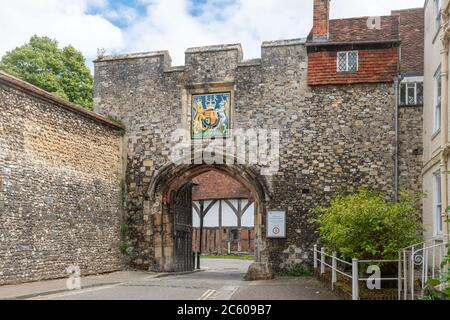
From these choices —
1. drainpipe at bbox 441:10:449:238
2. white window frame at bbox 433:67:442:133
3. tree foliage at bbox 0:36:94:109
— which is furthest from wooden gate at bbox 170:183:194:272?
tree foliage at bbox 0:36:94:109

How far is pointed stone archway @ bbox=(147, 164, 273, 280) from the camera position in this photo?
56.3 ft

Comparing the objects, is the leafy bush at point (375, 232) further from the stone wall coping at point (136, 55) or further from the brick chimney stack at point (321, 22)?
the stone wall coping at point (136, 55)

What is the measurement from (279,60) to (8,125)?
8.05 meters

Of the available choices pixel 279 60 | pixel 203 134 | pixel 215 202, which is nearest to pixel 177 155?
pixel 203 134

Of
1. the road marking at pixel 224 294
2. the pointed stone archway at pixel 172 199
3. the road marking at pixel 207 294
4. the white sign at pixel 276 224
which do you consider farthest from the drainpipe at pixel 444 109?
the pointed stone archway at pixel 172 199

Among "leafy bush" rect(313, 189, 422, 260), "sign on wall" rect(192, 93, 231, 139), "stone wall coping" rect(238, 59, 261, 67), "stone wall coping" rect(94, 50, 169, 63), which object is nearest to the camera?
"leafy bush" rect(313, 189, 422, 260)

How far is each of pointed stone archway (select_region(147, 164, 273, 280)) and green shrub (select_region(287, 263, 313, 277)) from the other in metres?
0.95

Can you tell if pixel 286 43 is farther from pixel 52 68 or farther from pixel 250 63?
pixel 52 68

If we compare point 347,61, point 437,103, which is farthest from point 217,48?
point 437,103

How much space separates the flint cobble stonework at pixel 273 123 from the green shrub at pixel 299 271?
0.20 meters

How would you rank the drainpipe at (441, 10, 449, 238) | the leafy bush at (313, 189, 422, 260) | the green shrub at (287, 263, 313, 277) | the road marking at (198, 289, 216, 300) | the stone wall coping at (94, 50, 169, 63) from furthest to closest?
1. the stone wall coping at (94, 50, 169, 63)
2. the green shrub at (287, 263, 313, 277)
3. the drainpipe at (441, 10, 449, 238)
4. the road marking at (198, 289, 216, 300)
5. the leafy bush at (313, 189, 422, 260)

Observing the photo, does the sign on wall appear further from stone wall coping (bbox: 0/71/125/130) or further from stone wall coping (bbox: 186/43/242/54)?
stone wall coping (bbox: 0/71/125/130)

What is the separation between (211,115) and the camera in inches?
707

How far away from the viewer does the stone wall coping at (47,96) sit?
512 inches
